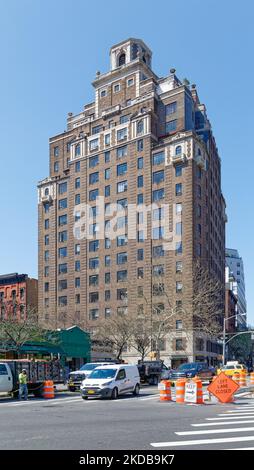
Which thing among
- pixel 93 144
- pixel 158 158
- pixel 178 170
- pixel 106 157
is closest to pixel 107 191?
pixel 106 157

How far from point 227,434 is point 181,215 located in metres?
70.2

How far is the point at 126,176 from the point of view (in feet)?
298

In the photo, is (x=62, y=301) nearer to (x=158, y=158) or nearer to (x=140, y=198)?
(x=140, y=198)

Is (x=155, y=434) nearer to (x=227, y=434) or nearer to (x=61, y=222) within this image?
(x=227, y=434)

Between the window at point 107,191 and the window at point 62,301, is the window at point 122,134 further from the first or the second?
the window at point 62,301

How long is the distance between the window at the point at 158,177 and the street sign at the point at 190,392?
207 feet

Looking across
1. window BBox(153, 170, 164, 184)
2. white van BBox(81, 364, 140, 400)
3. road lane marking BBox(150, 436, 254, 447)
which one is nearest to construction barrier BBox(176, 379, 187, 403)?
white van BBox(81, 364, 140, 400)

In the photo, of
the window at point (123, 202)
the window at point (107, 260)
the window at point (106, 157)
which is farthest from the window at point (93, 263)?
the window at point (106, 157)

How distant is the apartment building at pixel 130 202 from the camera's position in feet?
274

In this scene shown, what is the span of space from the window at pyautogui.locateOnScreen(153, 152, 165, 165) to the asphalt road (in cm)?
6616

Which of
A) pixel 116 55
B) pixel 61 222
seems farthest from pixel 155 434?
pixel 116 55

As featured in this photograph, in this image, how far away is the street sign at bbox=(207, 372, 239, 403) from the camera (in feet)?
80.3

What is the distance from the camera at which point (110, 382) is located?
28.9 metres

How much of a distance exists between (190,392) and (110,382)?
5.49m
